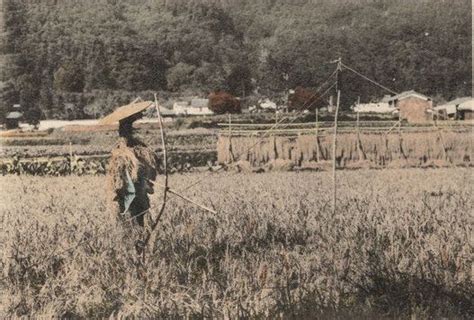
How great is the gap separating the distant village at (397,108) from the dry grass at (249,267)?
19413 millimetres

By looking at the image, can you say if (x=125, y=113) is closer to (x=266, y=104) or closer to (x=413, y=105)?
(x=413, y=105)

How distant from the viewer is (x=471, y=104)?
1784 inches

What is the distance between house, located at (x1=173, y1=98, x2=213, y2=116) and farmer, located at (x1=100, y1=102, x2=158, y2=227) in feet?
170

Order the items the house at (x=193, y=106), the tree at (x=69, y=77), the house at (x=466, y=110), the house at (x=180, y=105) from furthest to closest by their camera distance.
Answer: the house at (x=180, y=105), the house at (x=193, y=106), the house at (x=466, y=110), the tree at (x=69, y=77)

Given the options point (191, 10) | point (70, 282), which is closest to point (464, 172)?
point (70, 282)

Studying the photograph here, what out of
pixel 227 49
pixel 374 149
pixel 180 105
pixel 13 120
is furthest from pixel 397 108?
pixel 374 149

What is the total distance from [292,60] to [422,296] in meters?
54.4

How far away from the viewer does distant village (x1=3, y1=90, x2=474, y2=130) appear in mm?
40016

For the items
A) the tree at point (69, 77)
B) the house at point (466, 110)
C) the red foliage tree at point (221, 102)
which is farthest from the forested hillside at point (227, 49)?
the house at point (466, 110)

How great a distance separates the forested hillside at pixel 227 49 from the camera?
27984 millimetres

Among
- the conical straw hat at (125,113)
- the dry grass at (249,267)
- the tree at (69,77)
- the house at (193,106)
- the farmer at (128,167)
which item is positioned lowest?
the dry grass at (249,267)

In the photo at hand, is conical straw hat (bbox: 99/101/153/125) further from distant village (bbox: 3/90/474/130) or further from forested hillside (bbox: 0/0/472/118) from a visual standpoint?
distant village (bbox: 3/90/474/130)

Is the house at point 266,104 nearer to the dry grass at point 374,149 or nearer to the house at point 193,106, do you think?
the house at point 193,106

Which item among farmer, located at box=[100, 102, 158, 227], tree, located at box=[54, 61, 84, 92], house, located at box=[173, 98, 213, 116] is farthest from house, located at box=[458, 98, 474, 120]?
farmer, located at box=[100, 102, 158, 227]
